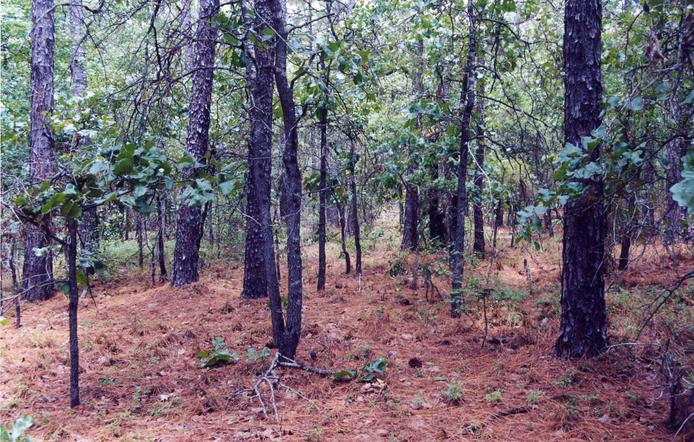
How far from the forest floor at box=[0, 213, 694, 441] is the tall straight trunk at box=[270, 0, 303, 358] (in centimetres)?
36

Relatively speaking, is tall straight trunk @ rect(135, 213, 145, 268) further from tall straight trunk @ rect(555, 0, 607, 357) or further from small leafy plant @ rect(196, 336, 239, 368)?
tall straight trunk @ rect(555, 0, 607, 357)

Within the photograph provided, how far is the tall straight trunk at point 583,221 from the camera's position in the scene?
168 inches

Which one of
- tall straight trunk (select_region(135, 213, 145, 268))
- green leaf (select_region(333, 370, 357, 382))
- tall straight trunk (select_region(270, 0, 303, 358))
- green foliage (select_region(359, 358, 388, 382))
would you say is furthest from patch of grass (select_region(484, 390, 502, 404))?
tall straight trunk (select_region(135, 213, 145, 268))

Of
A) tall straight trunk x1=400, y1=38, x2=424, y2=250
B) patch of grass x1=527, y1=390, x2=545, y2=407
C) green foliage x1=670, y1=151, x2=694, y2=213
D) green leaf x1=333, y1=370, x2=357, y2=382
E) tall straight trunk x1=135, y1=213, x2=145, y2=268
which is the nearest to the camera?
green foliage x1=670, y1=151, x2=694, y2=213

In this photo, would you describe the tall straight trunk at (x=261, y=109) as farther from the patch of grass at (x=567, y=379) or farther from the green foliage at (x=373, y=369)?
the patch of grass at (x=567, y=379)

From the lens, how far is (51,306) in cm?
831

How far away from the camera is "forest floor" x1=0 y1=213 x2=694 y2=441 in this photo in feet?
11.3

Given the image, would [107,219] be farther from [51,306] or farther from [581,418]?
[581,418]

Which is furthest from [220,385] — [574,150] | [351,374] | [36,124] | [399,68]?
[36,124]

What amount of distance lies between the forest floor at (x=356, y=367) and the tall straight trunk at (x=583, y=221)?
0.30 meters

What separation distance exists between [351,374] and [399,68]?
4223 millimetres

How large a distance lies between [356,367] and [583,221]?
8.51 ft

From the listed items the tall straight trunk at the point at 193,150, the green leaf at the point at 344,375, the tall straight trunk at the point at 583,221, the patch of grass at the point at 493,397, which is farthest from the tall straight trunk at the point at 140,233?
the tall straight trunk at the point at 583,221

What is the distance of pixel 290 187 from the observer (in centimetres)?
446
